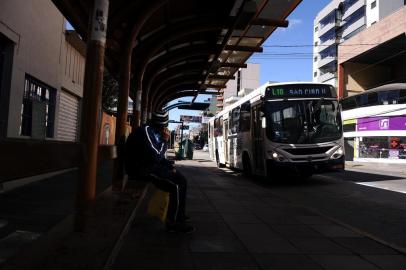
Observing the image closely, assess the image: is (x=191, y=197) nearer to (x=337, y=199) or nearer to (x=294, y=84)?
(x=337, y=199)

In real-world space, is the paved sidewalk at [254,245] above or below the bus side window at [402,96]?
below

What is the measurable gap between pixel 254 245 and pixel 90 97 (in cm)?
287

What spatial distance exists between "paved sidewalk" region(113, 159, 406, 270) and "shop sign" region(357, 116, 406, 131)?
38695 mm

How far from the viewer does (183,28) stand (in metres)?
11.6

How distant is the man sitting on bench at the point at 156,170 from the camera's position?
693 centimetres

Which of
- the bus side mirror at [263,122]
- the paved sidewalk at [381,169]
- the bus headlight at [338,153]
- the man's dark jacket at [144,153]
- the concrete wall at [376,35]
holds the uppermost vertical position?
the concrete wall at [376,35]

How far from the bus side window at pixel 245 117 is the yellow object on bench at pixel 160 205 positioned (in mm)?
10321

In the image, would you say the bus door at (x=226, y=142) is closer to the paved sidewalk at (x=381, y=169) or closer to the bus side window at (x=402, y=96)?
the paved sidewalk at (x=381, y=169)

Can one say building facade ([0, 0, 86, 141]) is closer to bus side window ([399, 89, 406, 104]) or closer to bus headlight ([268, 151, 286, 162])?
bus headlight ([268, 151, 286, 162])

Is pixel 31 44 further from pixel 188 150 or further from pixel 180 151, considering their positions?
pixel 188 150

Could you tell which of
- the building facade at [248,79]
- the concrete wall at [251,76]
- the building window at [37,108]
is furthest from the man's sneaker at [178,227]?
the concrete wall at [251,76]

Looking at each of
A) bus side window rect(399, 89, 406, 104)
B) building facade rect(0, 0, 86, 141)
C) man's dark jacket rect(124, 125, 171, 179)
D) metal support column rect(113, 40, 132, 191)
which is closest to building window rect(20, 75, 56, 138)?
building facade rect(0, 0, 86, 141)

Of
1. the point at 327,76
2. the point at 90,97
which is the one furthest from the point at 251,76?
the point at 90,97

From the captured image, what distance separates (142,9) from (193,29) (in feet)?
7.98
